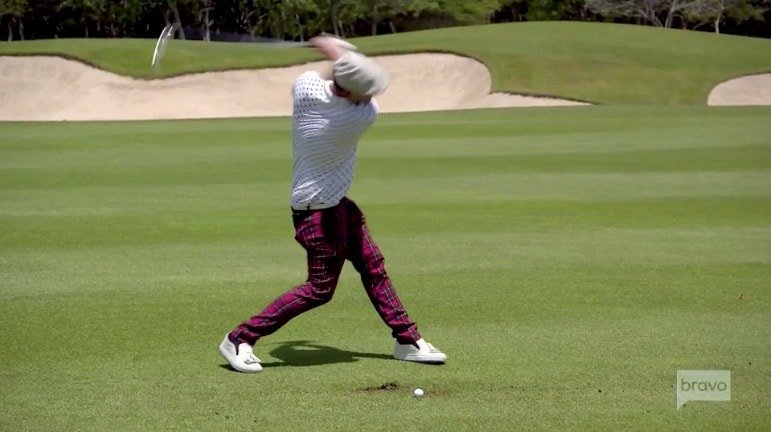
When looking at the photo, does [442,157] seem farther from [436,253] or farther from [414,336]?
[414,336]

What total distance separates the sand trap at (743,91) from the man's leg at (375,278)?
28.5m

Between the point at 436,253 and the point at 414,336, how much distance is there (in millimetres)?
4066

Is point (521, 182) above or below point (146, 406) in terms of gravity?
below

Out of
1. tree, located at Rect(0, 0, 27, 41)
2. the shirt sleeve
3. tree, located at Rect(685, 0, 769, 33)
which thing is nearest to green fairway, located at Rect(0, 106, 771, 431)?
the shirt sleeve

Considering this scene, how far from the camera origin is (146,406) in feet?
21.1

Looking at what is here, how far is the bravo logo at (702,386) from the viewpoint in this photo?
6672 millimetres

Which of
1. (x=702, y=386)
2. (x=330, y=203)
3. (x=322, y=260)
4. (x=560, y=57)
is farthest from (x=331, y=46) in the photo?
(x=560, y=57)

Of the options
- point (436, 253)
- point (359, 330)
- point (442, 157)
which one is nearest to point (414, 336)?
point (359, 330)

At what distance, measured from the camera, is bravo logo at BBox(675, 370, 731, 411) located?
6672 mm

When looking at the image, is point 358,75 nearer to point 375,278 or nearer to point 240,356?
point 375,278

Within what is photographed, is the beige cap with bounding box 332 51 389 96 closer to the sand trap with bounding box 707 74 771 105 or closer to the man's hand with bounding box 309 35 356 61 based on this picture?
the man's hand with bounding box 309 35 356 61

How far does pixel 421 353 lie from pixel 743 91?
29.7 metres

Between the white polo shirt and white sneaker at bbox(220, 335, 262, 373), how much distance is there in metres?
0.91

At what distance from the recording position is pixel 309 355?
767 centimetres
